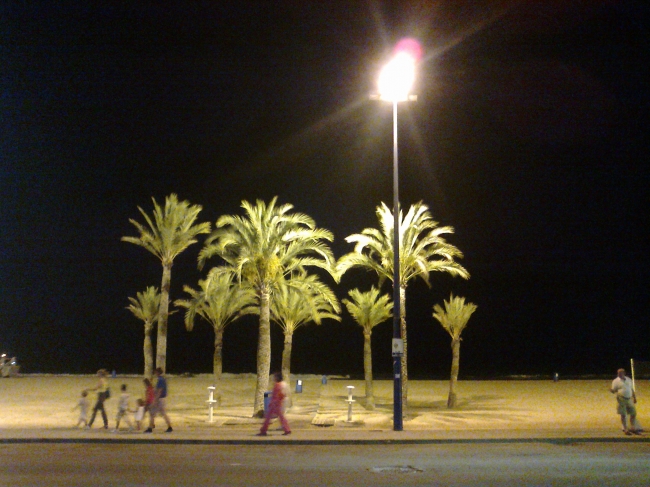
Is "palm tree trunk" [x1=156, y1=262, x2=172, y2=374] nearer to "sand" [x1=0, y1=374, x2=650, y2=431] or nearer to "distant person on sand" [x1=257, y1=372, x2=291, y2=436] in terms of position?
"sand" [x1=0, y1=374, x2=650, y2=431]

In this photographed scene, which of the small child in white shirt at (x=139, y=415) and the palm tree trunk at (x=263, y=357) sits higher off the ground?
the palm tree trunk at (x=263, y=357)

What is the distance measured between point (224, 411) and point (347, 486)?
1784 centimetres

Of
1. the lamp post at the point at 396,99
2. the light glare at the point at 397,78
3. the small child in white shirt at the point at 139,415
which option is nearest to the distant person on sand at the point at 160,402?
the small child in white shirt at the point at 139,415

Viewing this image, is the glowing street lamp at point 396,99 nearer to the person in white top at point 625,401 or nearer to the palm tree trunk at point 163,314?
the person in white top at point 625,401

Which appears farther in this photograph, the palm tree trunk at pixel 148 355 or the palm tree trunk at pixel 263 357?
the palm tree trunk at pixel 148 355

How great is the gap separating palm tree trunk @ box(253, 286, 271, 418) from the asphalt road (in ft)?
28.4

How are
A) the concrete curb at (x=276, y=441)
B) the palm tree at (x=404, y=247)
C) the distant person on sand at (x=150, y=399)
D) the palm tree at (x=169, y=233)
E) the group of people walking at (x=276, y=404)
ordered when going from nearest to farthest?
the concrete curb at (x=276, y=441) → the group of people walking at (x=276, y=404) → the distant person on sand at (x=150, y=399) → the palm tree at (x=404, y=247) → the palm tree at (x=169, y=233)

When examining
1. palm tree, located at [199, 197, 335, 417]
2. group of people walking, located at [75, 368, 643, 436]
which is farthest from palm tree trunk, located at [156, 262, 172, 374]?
group of people walking, located at [75, 368, 643, 436]

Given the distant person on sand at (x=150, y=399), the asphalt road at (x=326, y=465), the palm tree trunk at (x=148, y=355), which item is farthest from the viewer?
the palm tree trunk at (x=148, y=355)

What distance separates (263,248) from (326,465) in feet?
44.5

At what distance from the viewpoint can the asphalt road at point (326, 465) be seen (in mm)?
11500

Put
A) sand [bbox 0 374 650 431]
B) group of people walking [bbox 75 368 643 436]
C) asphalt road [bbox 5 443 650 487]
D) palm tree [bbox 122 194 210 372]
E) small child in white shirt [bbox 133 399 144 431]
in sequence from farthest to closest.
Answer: palm tree [bbox 122 194 210 372] < sand [bbox 0 374 650 431] < small child in white shirt [bbox 133 399 144 431] < group of people walking [bbox 75 368 643 436] < asphalt road [bbox 5 443 650 487]

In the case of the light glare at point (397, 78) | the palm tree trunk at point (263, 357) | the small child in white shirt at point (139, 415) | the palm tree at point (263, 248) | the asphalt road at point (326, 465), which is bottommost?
the asphalt road at point (326, 465)

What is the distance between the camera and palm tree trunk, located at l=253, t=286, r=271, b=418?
2542cm
